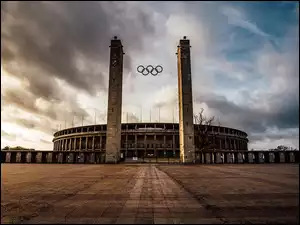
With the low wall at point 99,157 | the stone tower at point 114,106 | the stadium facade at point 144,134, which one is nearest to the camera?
the stone tower at point 114,106

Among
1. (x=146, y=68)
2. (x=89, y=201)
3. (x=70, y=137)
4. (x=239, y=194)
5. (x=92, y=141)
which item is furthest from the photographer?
(x=70, y=137)

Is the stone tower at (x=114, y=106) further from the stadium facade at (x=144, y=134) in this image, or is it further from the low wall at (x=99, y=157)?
the low wall at (x=99, y=157)

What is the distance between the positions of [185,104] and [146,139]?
128 ft

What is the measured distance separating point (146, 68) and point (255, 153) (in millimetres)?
34762

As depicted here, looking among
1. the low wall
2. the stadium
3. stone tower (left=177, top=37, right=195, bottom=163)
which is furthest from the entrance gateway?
the stadium

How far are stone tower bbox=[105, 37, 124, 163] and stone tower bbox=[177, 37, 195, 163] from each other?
1492 cm

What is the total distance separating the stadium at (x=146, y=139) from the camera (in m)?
85.3

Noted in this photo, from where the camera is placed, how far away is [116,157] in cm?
4988

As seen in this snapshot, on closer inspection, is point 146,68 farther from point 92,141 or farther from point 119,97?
point 92,141

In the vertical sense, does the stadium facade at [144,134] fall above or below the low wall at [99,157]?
above

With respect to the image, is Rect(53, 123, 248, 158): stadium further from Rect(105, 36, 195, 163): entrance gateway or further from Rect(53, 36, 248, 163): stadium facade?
Rect(105, 36, 195, 163): entrance gateway

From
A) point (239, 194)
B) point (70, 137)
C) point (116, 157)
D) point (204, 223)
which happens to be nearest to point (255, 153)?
point (116, 157)

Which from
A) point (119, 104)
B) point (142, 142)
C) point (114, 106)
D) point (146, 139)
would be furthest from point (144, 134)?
point (114, 106)

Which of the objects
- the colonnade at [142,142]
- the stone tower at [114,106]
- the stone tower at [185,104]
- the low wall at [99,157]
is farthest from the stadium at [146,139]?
the stone tower at [114,106]
